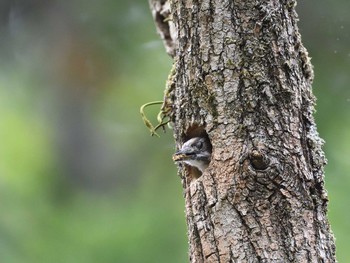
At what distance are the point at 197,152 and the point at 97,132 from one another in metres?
3.49

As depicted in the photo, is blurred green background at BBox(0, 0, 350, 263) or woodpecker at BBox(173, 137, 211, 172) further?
blurred green background at BBox(0, 0, 350, 263)

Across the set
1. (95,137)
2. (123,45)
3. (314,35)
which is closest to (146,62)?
(123,45)

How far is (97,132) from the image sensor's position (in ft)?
18.6

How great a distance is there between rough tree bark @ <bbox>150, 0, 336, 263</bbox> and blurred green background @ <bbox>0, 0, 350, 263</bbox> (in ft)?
7.25

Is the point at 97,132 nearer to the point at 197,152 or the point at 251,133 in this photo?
the point at 197,152

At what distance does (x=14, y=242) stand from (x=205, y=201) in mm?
3067

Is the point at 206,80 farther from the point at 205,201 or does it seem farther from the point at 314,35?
the point at 314,35

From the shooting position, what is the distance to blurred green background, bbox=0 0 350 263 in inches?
185

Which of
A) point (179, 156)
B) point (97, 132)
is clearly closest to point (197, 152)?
point (179, 156)

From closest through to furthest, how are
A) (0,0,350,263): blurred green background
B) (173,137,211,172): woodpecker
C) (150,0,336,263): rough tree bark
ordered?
(150,0,336,263): rough tree bark
(173,137,211,172): woodpecker
(0,0,350,263): blurred green background

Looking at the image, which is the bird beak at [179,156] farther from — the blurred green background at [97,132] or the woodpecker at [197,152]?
the blurred green background at [97,132]

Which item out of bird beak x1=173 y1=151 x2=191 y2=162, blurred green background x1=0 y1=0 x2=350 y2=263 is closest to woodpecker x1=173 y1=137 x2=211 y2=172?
bird beak x1=173 y1=151 x2=191 y2=162

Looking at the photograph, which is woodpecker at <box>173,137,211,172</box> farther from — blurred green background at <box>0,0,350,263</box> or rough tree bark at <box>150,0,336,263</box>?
blurred green background at <box>0,0,350,263</box>

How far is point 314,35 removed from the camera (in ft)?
15.9
